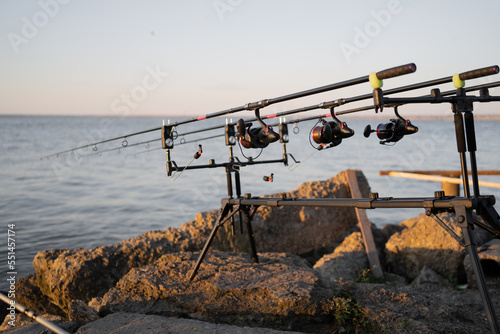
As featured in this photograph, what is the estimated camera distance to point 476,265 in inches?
111

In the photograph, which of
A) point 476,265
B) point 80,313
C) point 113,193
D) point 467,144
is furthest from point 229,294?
point 113,193

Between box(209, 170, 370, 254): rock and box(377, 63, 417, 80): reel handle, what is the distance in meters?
4.81

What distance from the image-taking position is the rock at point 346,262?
6.77 m

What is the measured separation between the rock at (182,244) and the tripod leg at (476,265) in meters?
4.26

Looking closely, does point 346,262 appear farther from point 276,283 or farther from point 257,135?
point 257,135

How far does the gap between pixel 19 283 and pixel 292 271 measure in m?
4.19

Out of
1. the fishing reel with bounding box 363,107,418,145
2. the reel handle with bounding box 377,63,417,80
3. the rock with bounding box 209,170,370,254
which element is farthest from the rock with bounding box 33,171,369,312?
the reel handle with bounding box 377,63,417,80

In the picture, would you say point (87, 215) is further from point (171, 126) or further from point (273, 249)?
point (171, 126)

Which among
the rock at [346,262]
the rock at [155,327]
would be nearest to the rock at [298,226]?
the rock at [346,262]

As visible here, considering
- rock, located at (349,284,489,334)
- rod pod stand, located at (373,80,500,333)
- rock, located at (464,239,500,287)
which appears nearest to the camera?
rod pod stand, located at (373,80,500,333)

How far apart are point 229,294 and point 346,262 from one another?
3200 millimetres

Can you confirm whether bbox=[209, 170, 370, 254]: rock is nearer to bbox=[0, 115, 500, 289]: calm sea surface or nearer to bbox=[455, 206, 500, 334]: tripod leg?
bbox=[0, 115, 500, 289]: calm sea surface

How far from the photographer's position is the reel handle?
8.15ft

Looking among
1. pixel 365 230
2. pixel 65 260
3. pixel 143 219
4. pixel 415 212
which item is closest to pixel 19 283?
pixel 65 260
